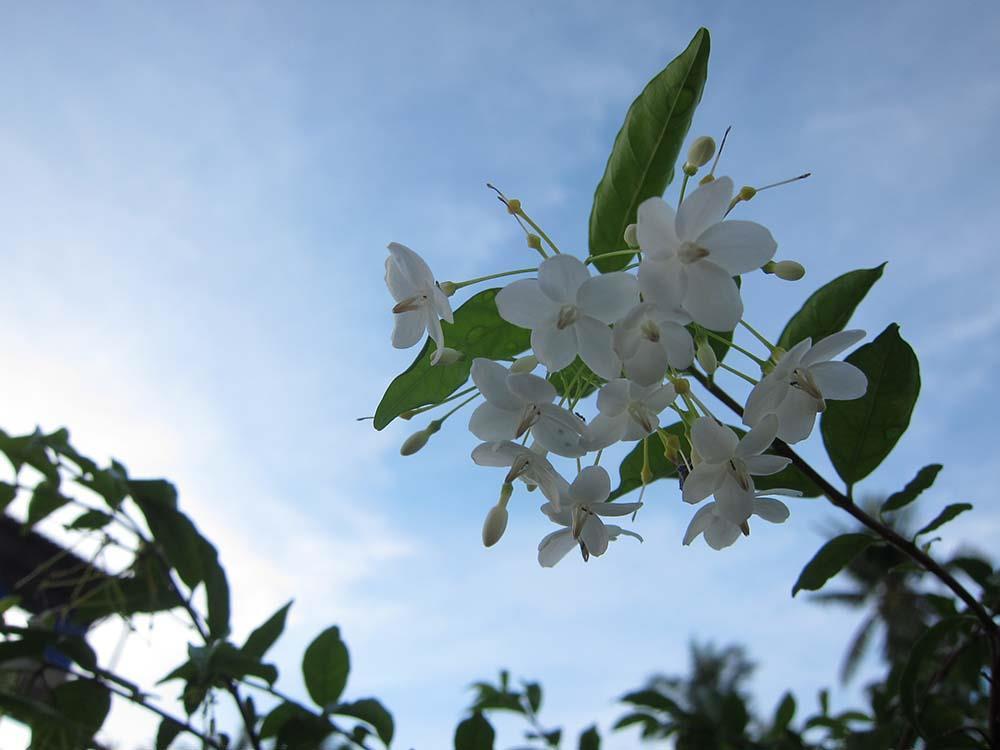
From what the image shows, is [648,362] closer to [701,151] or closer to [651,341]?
[651,341]

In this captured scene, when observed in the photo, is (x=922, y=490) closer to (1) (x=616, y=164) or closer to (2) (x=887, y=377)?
(2) (x=887, y=377)

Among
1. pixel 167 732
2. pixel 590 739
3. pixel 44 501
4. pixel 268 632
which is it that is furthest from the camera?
pixel 590 739

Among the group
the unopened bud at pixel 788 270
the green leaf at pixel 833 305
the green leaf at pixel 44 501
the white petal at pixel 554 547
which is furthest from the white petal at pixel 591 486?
the green leaf at pixel 44 501

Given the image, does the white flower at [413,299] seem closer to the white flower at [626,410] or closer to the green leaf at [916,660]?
the white flower at [626,410]

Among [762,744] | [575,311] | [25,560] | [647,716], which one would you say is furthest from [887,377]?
[25,560]

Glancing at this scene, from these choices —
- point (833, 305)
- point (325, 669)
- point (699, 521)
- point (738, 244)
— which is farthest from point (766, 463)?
point (325, 669)

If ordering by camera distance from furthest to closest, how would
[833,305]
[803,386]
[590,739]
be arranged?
[590,739] < [833,305] < [803,386]

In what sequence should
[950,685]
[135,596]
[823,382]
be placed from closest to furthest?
[823,382]
[135,596]
[950,685]
